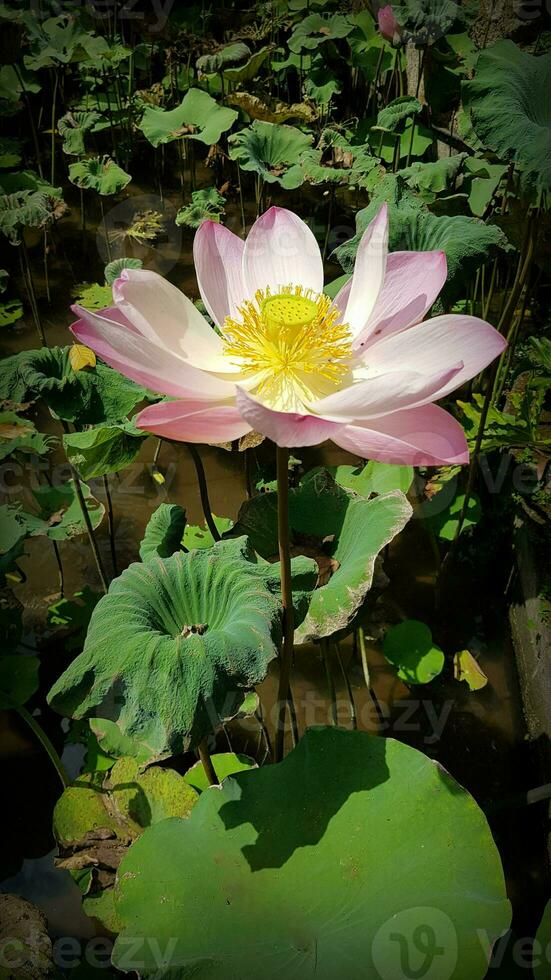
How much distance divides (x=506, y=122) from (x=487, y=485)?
104 centimetres

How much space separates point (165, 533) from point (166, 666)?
19.2 inches

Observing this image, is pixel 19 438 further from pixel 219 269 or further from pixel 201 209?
pixel 201 209

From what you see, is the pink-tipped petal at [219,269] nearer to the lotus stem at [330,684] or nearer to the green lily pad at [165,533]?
the green lily pad at [165,533]

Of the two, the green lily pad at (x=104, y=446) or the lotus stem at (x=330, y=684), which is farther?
the lotus stem at (x=330, y=684)

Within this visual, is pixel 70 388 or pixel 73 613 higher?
pixel 70 388

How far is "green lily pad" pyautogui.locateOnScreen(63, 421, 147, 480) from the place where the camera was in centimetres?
150

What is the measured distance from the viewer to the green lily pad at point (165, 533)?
1.32m

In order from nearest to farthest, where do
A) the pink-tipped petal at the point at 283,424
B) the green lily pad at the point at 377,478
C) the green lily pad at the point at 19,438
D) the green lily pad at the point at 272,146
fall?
the pink-tipped petal at the point at 283,424 < the green lily pad at the point at 377,478 < the green lily pad at the point at 19,438 < the green lily pad at the point at 272,146

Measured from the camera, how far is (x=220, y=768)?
154cm

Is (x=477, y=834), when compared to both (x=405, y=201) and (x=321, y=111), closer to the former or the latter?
(x=405, y=201)

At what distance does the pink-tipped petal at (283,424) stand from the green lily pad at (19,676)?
3.84 feet

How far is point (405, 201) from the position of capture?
162 centimetres

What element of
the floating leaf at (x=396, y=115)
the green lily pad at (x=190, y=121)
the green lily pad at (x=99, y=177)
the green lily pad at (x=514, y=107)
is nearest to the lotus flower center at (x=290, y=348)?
the green lily pad at (x=514, y=107)

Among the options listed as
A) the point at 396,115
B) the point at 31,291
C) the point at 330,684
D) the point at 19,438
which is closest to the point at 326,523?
the point at 330,684
